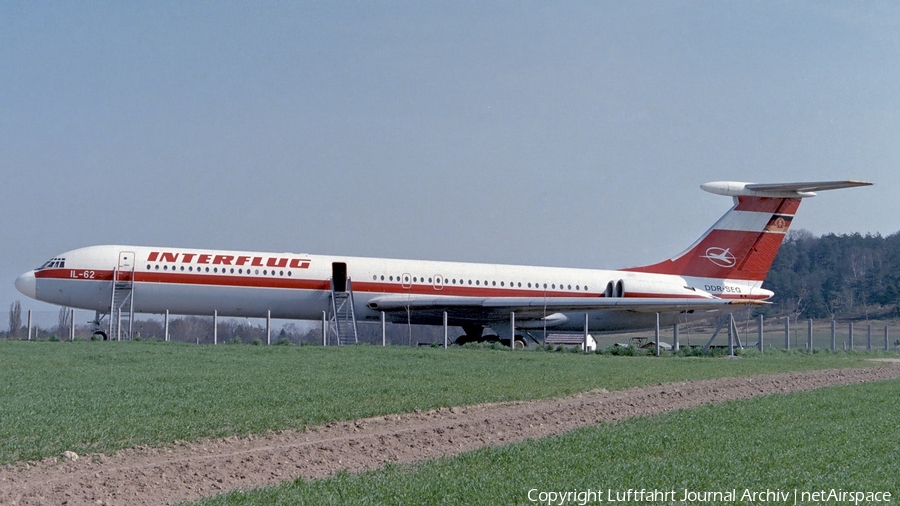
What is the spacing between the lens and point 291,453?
9391 millimetres

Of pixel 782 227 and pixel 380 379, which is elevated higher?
pixel 782 227

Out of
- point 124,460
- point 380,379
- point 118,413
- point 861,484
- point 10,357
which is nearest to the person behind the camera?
point 861,484

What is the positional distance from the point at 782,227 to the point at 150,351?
25775 millimetres

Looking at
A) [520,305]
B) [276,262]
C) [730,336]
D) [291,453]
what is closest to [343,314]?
[276,262]

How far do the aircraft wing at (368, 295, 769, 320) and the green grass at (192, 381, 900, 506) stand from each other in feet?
→ 68.5

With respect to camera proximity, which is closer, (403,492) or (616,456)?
(403,492)

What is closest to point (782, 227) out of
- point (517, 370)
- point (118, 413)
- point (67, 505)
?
point (517, 370)

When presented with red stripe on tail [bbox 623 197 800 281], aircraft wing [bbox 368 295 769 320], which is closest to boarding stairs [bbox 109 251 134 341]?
aircraft wing [bbox 368 295 769 320]

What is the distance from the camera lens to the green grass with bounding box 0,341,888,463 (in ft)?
33.0

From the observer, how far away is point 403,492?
7551 millimetres

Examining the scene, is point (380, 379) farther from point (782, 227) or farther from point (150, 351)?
point (782, 227)

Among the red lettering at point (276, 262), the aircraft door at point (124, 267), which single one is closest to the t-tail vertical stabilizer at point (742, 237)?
the red lettering at point (276, 262)

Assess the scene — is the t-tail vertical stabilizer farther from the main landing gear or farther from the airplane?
the main landing gear

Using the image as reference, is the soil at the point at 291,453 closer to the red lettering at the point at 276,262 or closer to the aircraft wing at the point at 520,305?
the aircraft wing at the point at 520,305
